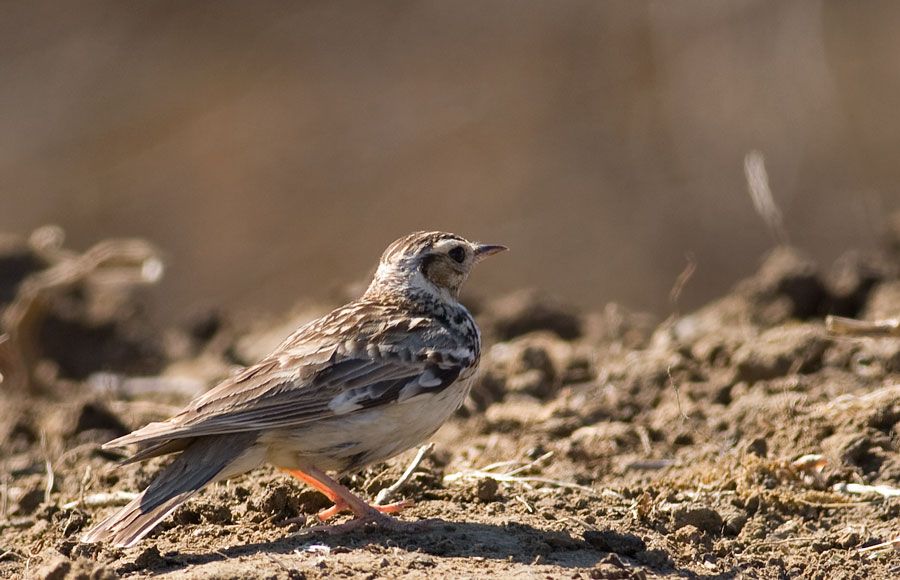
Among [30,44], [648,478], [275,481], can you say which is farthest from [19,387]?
[30,44]

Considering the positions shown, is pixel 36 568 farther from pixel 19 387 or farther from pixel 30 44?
pixel 30 44

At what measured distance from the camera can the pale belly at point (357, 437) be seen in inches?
257

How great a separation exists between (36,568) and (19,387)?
3.88m

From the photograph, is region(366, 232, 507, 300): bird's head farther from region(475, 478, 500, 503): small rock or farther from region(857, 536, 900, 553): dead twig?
region(857, 536, 900, 553): dead twig

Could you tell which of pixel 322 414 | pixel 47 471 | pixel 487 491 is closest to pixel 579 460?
pixel 487 491

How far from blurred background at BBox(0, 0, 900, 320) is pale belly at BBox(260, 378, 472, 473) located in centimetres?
1072

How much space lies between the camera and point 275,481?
23.5 feet

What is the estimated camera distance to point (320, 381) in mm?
6598

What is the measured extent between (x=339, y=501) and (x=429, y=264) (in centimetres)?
161

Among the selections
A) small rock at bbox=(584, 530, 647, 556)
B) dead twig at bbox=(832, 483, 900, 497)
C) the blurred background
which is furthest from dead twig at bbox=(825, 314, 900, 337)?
the blurred background

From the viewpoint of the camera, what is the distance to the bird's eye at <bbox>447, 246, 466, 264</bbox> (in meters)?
7.77

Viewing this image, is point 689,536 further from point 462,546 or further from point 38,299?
point 38,299

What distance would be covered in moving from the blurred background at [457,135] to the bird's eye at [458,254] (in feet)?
31.5

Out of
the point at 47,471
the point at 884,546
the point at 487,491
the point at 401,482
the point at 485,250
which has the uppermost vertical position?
the point at 485,250
